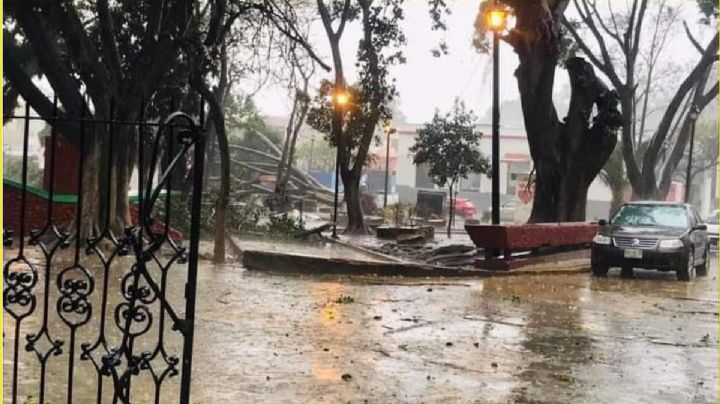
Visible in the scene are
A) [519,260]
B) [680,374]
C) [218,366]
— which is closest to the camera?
[218,366]

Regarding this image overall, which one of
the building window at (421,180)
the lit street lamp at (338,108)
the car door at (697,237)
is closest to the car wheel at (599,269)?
the car door at (697,237)

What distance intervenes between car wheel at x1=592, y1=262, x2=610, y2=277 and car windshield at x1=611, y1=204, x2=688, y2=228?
3.23 ft

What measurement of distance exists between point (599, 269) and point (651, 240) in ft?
3.97

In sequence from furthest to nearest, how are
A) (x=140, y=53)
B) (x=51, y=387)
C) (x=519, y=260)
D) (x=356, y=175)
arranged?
(x=356, y=175)
(x=140, y=53)
(x=519, y=260)
(x=51, y=387)

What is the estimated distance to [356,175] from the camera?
1095 inches

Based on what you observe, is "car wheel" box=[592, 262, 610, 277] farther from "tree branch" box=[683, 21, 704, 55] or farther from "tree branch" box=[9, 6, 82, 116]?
"tree branch" box=[683, 21, 704, 55]

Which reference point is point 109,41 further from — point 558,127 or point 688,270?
point 688,270

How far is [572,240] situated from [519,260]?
272cm

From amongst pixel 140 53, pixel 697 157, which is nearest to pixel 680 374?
pixel 140 53

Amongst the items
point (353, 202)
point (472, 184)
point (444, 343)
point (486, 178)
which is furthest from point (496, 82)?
point (472, 184)

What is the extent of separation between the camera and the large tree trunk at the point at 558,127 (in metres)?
19.5

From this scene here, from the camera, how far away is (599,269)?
1595cm

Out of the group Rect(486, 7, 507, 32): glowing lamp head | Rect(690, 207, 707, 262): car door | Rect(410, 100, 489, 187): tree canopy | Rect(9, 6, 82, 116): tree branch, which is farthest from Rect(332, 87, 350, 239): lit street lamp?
Rect(690, 207, 707, 262): car door

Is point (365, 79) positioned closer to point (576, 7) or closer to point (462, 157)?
point (462, 157)
